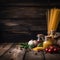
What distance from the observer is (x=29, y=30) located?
2994 millimetres

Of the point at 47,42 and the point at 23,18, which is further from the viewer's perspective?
the point at 23,18

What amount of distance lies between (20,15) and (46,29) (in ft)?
1.41

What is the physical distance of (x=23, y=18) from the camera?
2.99 m

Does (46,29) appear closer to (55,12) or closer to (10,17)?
(55,12)

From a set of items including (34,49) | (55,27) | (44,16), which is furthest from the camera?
(44,16)

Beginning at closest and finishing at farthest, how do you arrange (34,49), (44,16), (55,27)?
(34,49) → (55,27) → (44,16)

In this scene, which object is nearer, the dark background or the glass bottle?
the glass bottle

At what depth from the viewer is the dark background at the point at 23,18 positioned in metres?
2.96

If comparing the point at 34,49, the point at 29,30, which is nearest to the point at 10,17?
the point at 29,30

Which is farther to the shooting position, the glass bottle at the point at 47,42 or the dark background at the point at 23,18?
the dark background at the point at 23,18

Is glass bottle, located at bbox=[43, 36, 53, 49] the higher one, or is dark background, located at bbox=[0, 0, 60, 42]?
dark background, located at bbox=[0, 0, 60, 42]

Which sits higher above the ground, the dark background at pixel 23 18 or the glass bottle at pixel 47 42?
the dark background at pixel 23 18

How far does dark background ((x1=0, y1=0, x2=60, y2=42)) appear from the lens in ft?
9.71

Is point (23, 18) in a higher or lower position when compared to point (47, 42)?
higher
